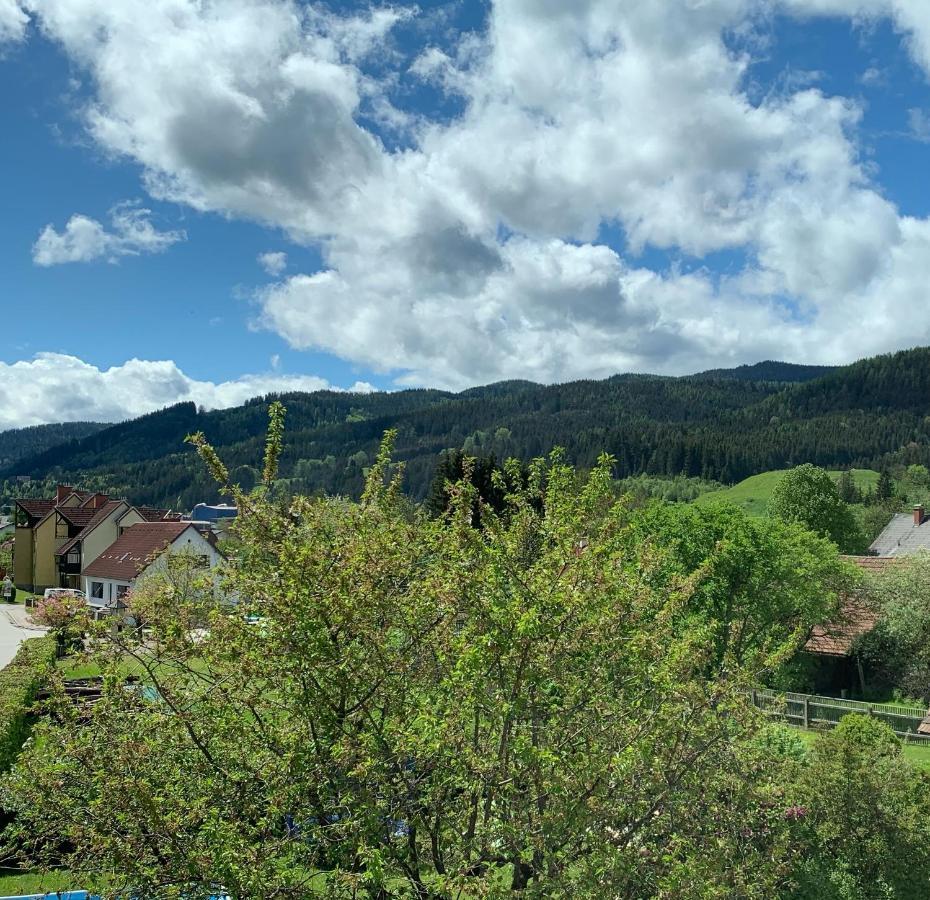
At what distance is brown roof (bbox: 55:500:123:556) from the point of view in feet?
200

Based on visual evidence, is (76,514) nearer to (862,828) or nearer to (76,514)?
(76,514)

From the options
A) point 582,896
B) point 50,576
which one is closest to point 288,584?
point 582,896

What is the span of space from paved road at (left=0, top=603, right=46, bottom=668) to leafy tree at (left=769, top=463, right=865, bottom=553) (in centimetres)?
5453

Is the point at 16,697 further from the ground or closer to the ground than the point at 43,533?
closer to the ground

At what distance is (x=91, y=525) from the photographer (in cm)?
6112

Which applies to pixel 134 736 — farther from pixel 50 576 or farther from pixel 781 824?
pixel 50 576

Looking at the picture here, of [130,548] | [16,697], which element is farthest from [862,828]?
[130,548]

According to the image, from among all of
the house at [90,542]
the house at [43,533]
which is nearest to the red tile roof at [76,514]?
the house at [43,533]

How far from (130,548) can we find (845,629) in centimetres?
4876

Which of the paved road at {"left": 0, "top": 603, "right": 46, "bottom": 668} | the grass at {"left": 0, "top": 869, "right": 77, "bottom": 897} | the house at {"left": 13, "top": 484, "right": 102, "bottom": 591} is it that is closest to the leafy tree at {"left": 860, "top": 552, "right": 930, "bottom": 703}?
the grass at {"left": 0, "top": 869, "right": 77, "bottom": 897}

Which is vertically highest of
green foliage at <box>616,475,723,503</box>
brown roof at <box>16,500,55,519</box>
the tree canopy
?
green foliage at <box>616,475,723,503</box>

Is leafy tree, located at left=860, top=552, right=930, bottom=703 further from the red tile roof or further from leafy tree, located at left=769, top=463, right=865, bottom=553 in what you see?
the red tile roof

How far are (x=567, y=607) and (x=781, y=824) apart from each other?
5.10 m

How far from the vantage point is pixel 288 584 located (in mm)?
6512
